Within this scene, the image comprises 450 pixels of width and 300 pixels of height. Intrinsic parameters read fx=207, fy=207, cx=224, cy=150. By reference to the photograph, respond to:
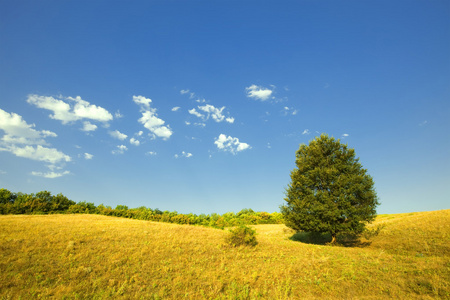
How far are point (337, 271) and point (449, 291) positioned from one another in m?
5.32

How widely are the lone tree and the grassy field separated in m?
5.25

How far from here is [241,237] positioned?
2183 cm

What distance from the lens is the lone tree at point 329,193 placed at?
23891 millimetres

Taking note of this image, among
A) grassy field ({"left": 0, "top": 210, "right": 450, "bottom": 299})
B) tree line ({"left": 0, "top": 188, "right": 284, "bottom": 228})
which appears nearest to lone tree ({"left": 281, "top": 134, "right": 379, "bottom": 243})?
grassy field ({"left": 0, "top": 210, "right": 450, "bottom": 299})

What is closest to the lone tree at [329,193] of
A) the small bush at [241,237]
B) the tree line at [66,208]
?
the small bush at [241,237]

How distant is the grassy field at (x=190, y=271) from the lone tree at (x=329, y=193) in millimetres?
5255

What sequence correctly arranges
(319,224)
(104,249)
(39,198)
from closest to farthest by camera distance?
(104,249) → (319,224) → (39,198)

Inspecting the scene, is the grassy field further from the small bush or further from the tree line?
the tree line

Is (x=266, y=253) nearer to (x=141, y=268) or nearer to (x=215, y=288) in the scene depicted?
(x=215, y=288)

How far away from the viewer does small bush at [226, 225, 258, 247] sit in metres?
21.4

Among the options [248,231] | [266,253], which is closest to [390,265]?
[266,253]

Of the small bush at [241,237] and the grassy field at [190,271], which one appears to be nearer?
the grassy field at [190,271]

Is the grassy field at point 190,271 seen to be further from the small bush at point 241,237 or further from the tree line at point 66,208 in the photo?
the tree line at point 66,208

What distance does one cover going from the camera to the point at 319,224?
2412 cm
